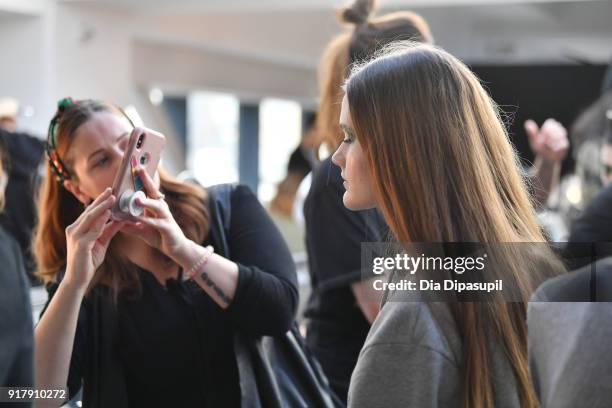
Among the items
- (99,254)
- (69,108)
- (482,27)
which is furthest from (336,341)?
(482,27)

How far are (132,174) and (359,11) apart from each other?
2.47 ft

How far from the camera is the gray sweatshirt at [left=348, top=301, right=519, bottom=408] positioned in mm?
840

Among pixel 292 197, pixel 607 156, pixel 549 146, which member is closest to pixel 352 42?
pixel 549 146

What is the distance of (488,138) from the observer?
947 millimetres

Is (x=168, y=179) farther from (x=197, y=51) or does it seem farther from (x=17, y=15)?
(x=197, y=51)

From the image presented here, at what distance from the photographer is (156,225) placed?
3.75 feet

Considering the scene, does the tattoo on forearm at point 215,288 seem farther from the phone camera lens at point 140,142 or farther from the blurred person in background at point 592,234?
the blurred person in background at point 592,234

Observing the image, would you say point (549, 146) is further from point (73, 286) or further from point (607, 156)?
point (73, 286)

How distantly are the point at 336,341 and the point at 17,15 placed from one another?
3441 millimetres

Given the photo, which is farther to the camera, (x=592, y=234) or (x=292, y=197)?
(x=292, y=197)

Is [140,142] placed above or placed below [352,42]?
below

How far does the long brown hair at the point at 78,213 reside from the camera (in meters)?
1.29

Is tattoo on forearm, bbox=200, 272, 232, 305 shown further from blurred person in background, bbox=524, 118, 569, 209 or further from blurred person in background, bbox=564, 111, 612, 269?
blurred person in background, bbox=524, 118, 569, 209

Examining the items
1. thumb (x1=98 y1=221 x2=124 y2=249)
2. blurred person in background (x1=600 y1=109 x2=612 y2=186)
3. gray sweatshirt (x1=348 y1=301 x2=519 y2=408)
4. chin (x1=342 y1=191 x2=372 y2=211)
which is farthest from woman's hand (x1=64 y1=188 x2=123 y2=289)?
blurred person in background (x1=600 y1=109 x2=612 y2=186)
